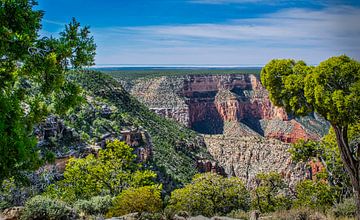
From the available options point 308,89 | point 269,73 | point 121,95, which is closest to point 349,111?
point 308,89

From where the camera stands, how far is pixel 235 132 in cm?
9900

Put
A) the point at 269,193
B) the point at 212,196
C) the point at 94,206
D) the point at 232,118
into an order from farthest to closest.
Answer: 1. the point at 232,118
2. the point at 269,193
3. the point at 212,196
4. the point at 94,206

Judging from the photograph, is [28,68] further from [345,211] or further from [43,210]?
[345,211]

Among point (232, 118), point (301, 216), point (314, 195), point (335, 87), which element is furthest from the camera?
point (232, 118)

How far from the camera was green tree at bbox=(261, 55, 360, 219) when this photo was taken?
1127 cm

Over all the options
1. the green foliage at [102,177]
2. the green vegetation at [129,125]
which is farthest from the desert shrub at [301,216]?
the green vegetation at [129,125]

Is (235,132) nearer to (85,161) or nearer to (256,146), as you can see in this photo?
(256,146)

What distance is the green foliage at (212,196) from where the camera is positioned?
21.9m

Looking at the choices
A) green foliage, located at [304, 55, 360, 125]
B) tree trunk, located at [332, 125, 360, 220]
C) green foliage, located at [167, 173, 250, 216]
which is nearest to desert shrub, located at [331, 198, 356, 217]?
tree trunk, located at [332, 125, 360, 220]

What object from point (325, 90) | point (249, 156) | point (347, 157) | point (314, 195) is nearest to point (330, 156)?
point (314, 195)

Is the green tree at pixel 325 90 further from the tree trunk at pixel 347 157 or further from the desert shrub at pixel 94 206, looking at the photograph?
the desert shrub at pixel 94 206

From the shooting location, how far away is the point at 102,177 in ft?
68.6

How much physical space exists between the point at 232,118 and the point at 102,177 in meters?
92.0

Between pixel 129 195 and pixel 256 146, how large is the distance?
175 ft
